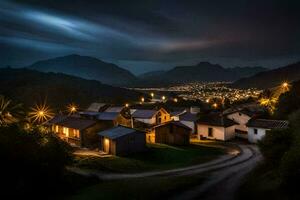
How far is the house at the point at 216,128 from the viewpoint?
64875 mm

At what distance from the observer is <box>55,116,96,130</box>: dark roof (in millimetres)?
58381

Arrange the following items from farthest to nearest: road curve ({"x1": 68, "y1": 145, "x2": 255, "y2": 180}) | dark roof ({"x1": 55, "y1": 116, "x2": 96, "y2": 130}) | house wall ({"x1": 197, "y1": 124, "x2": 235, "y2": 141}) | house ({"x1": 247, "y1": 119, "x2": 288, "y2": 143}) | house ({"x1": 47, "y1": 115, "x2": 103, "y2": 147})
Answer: house wall ({"x1": 197, "y1": 124, "x2": 235, "y2": 141}) → dark roof ({"x1": 55, "y1": 116, "x2": 96, "y2": 130}) → house ({"x1": 247, "y1": 119, "x2": 288, "y2": 143}) → house ({"x1": 47, "y1": 115, "x2": 103, "y2": 147}) → road curve ({"x1": 68, "y1": 145, "x2": 255, "y2": 180})

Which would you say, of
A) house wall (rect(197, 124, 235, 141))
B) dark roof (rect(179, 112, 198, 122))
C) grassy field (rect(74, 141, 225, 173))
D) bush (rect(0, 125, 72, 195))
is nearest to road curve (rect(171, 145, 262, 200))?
grassy field (rect(74, 141, 225, 173))

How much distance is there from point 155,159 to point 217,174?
12.1 m

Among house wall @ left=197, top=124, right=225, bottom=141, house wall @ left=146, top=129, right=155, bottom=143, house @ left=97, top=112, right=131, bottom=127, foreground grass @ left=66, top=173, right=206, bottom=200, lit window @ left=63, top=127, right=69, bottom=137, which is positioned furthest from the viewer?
house wall @ left=197, top=124, right=225, bottom=141

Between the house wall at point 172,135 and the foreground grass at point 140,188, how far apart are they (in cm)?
2484

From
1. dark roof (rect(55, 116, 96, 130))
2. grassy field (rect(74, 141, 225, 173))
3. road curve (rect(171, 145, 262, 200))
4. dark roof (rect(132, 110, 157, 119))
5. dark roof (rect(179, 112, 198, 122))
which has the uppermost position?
dark roof (rect(132, 110, 157, 119))

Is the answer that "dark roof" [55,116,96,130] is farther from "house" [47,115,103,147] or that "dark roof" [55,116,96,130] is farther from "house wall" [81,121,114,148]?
"house wall" [81,121,114,148]

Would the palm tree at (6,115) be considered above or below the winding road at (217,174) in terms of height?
above

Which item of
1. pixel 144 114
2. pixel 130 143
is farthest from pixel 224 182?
pixel 144 114

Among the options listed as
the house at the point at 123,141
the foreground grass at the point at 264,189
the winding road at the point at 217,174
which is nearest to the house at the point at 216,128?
the winding road at the point at 217,174

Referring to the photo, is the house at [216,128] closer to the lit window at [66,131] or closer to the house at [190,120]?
the house at [190,120]

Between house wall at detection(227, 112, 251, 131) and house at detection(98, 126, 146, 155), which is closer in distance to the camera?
house at detection(98, 126, 146, 155)

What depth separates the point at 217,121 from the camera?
66.6 metres
